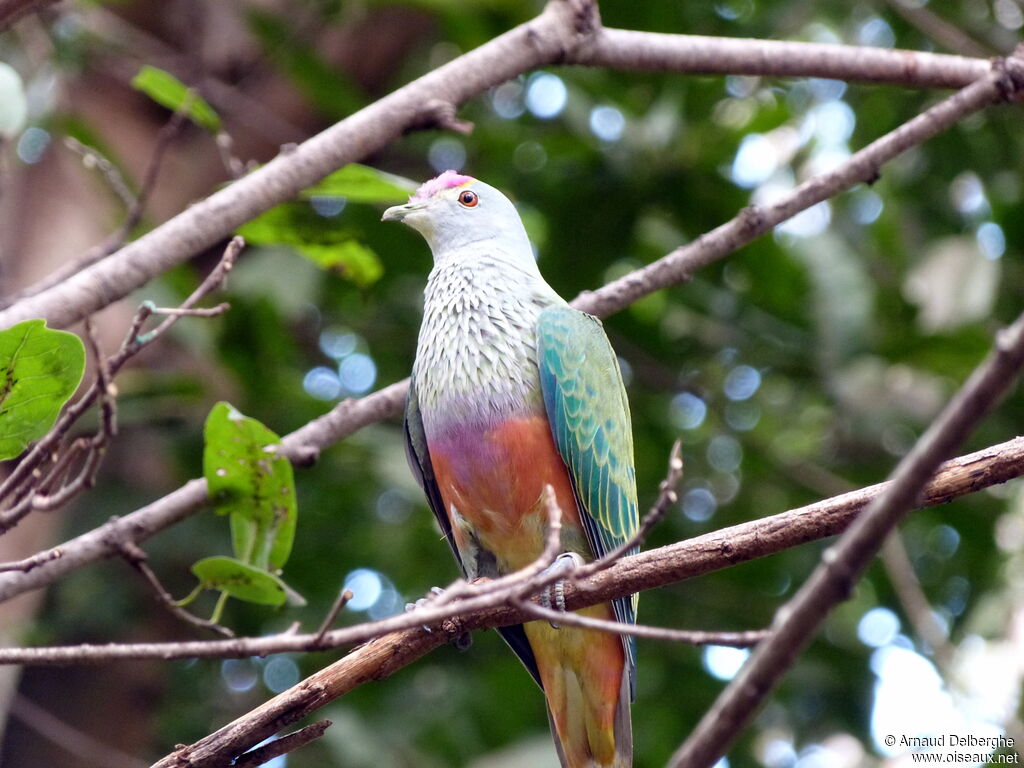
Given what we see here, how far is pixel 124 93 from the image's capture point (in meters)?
5.78

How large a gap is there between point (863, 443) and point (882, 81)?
253 cm

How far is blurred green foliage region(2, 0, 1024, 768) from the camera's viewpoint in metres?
Result: 5.02

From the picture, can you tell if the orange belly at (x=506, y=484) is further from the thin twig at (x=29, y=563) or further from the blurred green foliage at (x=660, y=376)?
the blurred green foliage at (x=660, y=376)

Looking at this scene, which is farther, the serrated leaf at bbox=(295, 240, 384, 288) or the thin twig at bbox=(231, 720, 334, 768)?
the serrated leaf at bbox=(295, 240, 384, 288)

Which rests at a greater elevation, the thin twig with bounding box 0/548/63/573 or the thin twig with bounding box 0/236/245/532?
the thin twig with bounding box 0/236/245/532

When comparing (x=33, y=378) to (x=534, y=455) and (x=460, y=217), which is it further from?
(x=460, y=217)

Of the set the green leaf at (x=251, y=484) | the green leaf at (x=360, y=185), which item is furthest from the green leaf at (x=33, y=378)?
the green leaf at (x=360, y=185)

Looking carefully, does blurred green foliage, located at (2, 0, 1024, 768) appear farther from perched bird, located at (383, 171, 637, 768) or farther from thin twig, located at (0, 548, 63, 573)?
thin twig, located at (0, 548, 63, 573)

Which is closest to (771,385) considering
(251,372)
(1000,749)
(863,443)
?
(863,443)

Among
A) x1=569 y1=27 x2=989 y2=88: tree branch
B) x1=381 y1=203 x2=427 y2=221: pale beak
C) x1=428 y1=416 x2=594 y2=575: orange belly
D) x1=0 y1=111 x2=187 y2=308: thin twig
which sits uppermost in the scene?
x1=381 y1=203 x2=427 y2=221: pale beak

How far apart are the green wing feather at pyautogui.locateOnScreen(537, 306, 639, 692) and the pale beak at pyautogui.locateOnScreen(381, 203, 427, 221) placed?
2.43ft

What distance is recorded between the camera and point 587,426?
10.9 feet

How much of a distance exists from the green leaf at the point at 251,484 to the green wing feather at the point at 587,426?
82 cm

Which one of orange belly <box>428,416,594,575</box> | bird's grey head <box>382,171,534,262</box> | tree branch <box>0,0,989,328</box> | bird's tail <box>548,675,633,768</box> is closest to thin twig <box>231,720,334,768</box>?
orange belly <box>428,416,594,575</box>
